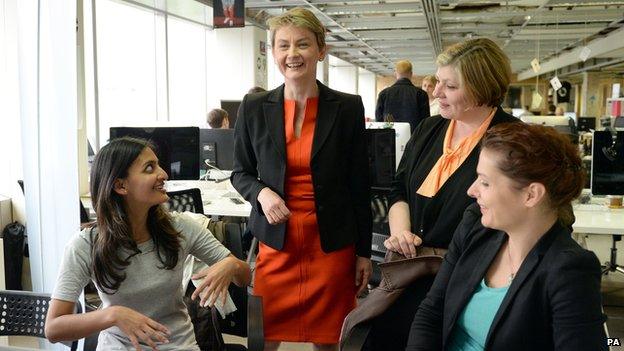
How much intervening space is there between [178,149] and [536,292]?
10.5 feet

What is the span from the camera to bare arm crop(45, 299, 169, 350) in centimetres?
154

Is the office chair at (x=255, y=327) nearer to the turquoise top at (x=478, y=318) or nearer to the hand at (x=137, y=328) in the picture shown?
the hand at (x=137, y=328)

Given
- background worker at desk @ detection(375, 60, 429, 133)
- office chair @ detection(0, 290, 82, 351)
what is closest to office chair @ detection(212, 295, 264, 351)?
office chair @ detection(0, 290, 82, 351)

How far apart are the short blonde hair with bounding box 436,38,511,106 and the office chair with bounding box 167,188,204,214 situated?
1769 mm

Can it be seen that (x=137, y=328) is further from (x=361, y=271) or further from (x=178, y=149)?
(x=178, y=149)

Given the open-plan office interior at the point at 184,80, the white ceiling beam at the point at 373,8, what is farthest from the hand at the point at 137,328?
the white ceiling beam at the point at 373,8

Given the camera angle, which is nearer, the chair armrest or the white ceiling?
the chair armrest

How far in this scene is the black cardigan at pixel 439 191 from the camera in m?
1.75

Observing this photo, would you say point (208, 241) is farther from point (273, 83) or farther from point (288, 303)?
point (273, 83)

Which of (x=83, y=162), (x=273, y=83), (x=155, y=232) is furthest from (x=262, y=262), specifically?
(x=273, y=83)

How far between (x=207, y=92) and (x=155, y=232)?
7.82 metres

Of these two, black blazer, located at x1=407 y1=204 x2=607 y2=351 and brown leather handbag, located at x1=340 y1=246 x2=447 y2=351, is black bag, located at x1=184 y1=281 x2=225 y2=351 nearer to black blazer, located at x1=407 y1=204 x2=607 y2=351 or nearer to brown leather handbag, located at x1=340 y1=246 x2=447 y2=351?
brown leather handbag, located at x1=340 y1=246 x2=447 y2=351

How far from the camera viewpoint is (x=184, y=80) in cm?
876

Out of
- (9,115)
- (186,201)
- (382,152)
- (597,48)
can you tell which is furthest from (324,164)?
(597,48)
